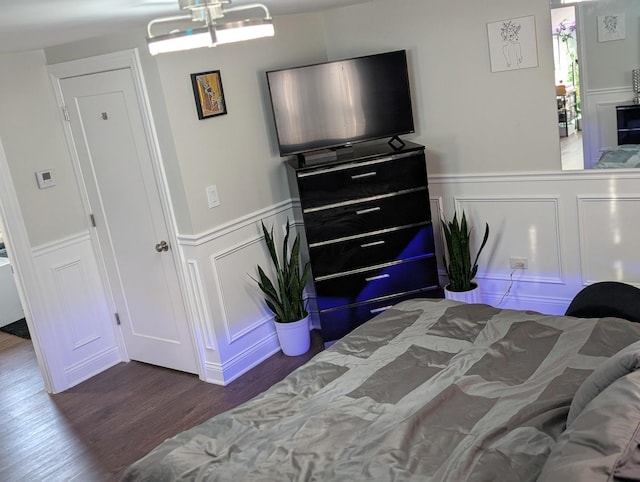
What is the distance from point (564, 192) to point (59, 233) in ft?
10.3

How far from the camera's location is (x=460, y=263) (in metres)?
4.12

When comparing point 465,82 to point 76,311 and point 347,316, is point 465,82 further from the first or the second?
point 76,311

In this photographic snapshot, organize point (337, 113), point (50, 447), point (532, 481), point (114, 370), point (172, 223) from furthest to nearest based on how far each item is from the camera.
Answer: point (114, 370) < point (337, 113) < point (172, 223) < point (50, 447) < point (532, 481)

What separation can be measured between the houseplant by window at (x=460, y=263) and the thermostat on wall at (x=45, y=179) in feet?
8.13

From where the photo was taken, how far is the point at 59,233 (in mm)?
4164

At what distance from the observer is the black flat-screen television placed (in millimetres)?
4031

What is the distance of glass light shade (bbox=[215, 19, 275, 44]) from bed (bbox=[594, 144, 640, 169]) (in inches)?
96.7

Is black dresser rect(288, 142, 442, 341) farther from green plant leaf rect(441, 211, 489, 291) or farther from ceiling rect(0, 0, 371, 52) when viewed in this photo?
ceiling rect(0, 0, 371, 52)

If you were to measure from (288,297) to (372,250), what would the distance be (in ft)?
1.99

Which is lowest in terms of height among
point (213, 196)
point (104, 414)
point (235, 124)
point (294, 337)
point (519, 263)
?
point (104, 414)

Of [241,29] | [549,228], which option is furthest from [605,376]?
[549,228]

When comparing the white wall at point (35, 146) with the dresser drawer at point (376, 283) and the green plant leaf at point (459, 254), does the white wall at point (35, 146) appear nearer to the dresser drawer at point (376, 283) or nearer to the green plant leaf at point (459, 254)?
the dresser drawer at point (376, 283)

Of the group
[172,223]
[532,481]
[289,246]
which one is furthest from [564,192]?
[532,481]

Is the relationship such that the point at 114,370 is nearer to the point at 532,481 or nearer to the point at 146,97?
the point at 146,97
